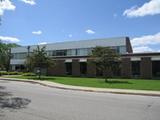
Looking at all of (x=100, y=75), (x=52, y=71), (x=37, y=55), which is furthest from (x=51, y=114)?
(x=52, y=71)

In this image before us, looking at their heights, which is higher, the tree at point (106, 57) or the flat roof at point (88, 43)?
the flat roof at point (88, 43)

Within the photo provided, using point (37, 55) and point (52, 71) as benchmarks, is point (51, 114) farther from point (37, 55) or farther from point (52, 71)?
point (52, 71)

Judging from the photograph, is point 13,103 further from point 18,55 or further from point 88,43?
point 18,55

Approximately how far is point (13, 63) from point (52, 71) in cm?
2181

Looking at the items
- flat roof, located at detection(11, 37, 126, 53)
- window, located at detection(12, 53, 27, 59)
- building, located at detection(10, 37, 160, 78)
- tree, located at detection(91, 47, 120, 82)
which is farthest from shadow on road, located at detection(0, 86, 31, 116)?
window, located at detection(12, 53, 27, 59)

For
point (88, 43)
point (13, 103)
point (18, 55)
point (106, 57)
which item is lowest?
point (13, 103)

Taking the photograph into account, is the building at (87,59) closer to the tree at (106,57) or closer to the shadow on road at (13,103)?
the tree at (106,57)

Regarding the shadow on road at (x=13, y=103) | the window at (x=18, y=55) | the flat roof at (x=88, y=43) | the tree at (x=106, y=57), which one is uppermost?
the flat roof at (x=88, y=43)

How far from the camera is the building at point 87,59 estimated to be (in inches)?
1674

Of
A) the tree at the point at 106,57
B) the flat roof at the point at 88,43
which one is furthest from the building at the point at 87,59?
the tree at the point at 106,57

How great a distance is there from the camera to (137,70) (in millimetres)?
43875

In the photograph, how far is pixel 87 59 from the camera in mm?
48906

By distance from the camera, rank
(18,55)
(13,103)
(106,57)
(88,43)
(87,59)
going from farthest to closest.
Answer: (18,55), (88,43), (87,59), (106,57), (13,103)

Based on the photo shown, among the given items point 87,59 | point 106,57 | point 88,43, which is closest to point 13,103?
point 106,57
